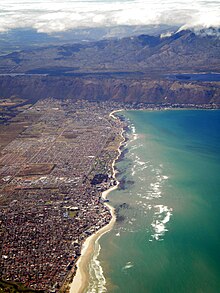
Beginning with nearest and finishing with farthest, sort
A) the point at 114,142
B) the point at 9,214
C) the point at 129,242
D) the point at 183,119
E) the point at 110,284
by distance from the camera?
the point at 110,284 → the point at 129,242 → the point at 9,214 → the point at 114,142 → the point at 183,119

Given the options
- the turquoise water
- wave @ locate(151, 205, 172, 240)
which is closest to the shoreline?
the turquoise water

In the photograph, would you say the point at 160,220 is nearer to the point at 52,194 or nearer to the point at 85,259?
the point at 85,259

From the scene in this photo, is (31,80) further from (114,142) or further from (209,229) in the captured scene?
(209,229)

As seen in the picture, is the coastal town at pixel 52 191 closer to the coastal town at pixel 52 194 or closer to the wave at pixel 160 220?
the coastal town at pixel 52 194

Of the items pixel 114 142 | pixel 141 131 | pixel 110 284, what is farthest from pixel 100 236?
pixel 141 131

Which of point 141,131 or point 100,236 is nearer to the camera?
point 100,236

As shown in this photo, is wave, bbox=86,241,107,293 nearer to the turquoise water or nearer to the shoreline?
the turquoise water
